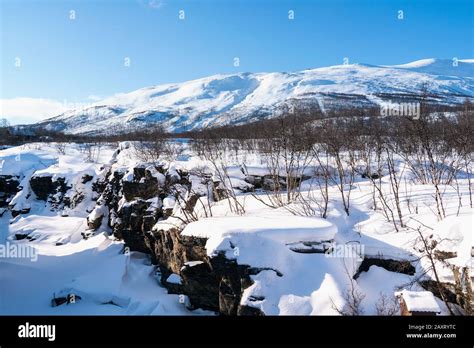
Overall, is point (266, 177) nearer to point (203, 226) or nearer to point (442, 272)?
point (203, 226)

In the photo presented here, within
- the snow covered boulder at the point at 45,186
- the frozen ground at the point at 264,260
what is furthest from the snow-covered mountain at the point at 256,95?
the frozen ground at the point at 264,260

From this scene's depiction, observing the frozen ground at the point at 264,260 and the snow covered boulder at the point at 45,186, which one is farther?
the snow covered boulder at the point at 45,186

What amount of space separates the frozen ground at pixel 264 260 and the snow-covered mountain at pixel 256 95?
77.2 m

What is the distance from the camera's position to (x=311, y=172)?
22.1 metres

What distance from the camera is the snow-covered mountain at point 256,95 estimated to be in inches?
4348

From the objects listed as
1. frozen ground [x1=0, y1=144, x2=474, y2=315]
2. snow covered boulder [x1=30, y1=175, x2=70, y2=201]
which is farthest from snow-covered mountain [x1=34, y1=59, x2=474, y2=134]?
frozen ground [x1=0, y1=144, x2=474, y2=315]

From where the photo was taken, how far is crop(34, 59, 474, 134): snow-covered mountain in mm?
110438

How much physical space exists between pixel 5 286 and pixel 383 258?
559 inches

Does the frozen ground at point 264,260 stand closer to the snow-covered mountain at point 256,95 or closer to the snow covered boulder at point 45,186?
the snow covered boulder at point 45,186

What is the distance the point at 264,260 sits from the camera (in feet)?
29.9

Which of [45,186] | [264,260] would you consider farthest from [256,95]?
[264,260]

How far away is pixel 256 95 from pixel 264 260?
152m
